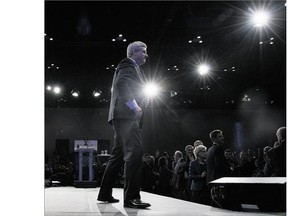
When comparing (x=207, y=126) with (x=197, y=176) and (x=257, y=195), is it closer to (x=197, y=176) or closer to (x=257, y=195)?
(x=197, y=176)

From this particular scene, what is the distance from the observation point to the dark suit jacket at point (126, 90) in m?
2.38

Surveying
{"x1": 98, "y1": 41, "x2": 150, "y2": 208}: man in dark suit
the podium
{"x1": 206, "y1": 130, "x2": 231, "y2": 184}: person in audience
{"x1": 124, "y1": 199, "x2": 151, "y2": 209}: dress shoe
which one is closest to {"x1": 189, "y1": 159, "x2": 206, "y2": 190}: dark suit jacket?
{"x1": 206, "y1": 130, "x2": 231, "y2": 184}: person in audience

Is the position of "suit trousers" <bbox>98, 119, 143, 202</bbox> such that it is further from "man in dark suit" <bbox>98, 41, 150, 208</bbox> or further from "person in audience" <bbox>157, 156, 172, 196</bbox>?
"person in audience" <bbox>157, 156, 172, 196</bbox>

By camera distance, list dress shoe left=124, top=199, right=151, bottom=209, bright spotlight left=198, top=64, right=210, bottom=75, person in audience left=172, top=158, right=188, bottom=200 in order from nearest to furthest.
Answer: dress shoe left=124, top=199, right=151, bottom=209, person in audience left=172, top=158, right=188, bottom=200, bright spotlight left=198, top=64, right=210, bottom=75

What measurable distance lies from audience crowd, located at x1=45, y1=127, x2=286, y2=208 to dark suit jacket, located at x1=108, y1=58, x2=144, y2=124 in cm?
140

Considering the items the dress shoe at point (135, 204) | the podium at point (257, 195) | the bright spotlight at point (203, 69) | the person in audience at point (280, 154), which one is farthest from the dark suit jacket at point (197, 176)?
the bright spotlight at point (203, 69)

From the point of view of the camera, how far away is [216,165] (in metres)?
3.55

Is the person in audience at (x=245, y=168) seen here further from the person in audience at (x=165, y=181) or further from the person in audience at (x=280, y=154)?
the person in audience at (x=280, y=154)

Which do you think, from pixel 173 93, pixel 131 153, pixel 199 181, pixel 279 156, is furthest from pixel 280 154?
pixel 173 93

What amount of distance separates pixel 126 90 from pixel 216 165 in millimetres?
1529

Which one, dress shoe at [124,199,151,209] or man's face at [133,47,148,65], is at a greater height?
man's face at [133,47,148,65]

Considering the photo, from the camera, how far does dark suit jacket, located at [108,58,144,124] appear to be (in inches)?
93.5
